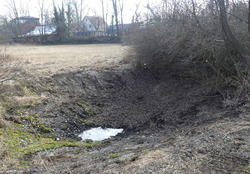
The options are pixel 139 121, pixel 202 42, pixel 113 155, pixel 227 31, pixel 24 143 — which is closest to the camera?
pixel 113 155

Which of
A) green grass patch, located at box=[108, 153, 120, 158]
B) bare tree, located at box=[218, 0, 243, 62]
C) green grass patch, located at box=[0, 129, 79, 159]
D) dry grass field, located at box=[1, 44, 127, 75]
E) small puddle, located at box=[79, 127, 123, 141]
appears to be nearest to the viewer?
green grass patch, located at box=[108, 153, 120, 158]

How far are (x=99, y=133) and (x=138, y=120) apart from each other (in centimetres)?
150

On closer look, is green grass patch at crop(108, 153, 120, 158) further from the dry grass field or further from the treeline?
the dry grass field

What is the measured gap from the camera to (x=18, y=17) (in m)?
50.5

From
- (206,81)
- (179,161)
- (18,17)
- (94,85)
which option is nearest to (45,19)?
(18,17)

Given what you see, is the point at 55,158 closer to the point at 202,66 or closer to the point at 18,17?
the point at 202,66

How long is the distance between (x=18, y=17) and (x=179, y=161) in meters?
53.7

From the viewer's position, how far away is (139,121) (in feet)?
27.9

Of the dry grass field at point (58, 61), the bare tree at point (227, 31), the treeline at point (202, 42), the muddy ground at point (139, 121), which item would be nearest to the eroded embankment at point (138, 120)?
the muddy ground at point (139, 121)

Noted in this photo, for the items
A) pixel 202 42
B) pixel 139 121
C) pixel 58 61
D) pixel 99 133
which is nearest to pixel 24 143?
pixel 99 133

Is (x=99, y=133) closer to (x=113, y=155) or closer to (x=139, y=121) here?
(x=139, y=121)

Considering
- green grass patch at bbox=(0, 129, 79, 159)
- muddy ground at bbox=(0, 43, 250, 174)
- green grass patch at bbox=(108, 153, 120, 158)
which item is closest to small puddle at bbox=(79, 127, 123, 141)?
muddy ground at bbox=(0, 43, 250, 174)

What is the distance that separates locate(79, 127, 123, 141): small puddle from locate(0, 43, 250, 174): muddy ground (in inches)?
9.4

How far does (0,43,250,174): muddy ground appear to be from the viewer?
400cm
